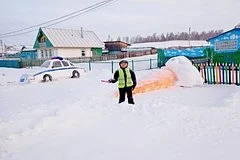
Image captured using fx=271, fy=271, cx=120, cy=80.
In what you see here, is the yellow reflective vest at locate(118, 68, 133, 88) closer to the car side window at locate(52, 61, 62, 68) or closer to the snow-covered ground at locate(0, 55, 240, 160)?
the snow-covered ground at locate(0, 55, 240, 160)

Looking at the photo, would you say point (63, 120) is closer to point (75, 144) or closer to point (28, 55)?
point (75, 144)

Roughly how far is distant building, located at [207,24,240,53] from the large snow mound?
5.28m

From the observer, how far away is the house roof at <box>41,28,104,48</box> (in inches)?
1699

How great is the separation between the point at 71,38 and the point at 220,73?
36757 mm

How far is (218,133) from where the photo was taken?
463cm

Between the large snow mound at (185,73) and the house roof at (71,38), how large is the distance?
3291 centimetres

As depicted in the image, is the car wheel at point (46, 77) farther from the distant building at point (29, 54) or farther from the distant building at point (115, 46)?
the distant building at point (115, 46)

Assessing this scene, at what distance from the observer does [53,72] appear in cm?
A: 1670

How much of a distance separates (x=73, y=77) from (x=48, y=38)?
2667cm

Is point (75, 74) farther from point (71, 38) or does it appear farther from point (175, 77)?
point (71, 38)

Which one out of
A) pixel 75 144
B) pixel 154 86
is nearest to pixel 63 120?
pixel 75 144

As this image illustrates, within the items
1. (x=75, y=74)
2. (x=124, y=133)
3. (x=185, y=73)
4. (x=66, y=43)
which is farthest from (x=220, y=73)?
(x=66, y=43)

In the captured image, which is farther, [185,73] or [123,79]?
[185,73]

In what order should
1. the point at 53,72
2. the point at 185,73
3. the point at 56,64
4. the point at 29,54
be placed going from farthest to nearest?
the point at 29,54, the point at 56,64, the point at 53,72, the point at 185,73
